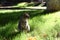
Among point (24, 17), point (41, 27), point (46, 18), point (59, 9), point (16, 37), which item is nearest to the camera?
point (16, 37)

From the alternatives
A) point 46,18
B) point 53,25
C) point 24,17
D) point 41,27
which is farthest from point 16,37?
point 46,18

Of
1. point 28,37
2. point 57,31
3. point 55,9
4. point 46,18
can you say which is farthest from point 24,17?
point 55,9

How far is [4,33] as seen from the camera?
29.5 feet

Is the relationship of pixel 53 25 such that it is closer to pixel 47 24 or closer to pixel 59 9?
pixel 47 24

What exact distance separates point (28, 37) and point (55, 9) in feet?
21.5

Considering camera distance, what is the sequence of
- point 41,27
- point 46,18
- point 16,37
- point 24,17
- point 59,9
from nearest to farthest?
1. point 16,37
2. point 24,17
3. point 41,27
4. point 46,18
5. point 59,9

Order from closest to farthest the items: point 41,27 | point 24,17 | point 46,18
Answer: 1. point 24,17
2. point 41,27
3. point 46,18

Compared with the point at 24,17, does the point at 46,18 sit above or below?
below

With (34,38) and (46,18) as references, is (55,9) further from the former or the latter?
(34,38)

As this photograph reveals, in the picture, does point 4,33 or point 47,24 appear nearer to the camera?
point 4,33

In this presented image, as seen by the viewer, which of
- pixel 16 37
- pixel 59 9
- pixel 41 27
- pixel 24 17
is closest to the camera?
pixel 16 37

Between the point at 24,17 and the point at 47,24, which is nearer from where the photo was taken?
the point at 24,17

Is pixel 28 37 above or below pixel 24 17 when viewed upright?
below

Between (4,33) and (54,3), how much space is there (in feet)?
22.1
